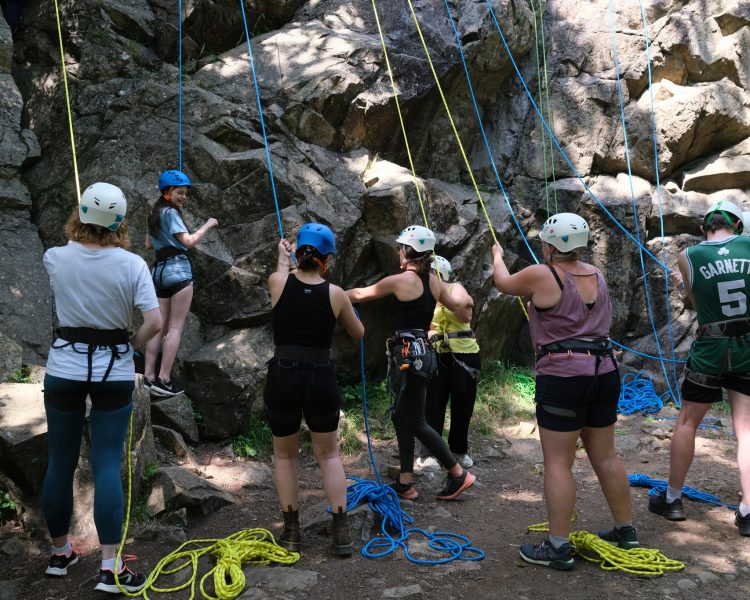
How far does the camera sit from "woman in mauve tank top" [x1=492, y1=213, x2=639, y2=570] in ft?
12.1

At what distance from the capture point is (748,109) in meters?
10.0

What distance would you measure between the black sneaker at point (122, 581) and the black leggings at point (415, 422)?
211 centimetres

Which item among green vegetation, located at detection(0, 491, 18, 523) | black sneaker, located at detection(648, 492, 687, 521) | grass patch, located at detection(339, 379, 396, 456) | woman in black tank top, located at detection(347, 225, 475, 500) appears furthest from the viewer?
grass patch, located at detection(339, 379, 396, 456)

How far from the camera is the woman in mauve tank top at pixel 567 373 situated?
3695 millimetres

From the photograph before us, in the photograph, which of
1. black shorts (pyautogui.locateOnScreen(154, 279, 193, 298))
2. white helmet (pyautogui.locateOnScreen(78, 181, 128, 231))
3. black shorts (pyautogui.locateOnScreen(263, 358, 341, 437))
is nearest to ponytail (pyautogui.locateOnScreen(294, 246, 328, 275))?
black shorts (pyautogui.locateOnScreen(263, 358, 341, 437))

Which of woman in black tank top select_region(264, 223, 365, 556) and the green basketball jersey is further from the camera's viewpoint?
the green basketball jersey

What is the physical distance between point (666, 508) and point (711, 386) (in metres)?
0.96

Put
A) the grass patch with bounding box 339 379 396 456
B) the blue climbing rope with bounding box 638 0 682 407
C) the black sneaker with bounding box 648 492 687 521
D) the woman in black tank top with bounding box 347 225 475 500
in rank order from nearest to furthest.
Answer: the black sneaker with bounding box 648 492 687 521 < the woman in black tank top with bounding box 347 225 475 500 < the grass patch with bounding box 339 379 396 456 < the blue climbing rope with bounding box 638 0 682 407

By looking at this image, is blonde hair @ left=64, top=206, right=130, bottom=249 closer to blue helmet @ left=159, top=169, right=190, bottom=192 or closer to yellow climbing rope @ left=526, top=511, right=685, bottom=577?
blue helmet @ left=159, top=169, right=190, bottom=192

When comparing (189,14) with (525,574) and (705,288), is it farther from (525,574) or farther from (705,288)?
(525,574)

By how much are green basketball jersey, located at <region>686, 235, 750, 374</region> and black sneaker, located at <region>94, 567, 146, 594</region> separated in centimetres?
377

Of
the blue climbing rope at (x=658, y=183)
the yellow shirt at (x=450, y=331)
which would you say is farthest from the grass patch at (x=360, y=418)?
the blue climbing rope at (x=658, y=183)

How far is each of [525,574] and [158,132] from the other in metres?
5.48

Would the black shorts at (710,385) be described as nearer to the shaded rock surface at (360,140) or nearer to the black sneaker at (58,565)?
the shaded rock surface at (360,140)
